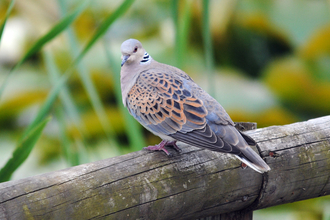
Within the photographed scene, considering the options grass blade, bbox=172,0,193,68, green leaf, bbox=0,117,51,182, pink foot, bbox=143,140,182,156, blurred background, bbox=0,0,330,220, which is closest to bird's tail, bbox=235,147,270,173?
pink foot, bbox=143,140,182,156

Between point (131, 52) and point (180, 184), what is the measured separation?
2.83ft

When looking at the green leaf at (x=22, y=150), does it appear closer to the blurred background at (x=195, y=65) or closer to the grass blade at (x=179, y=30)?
the grass blade at (x=179, y=30)

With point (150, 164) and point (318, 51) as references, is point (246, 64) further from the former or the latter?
point (150, 164)

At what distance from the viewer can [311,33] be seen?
4055 millimetres

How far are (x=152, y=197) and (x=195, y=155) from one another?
319 mm

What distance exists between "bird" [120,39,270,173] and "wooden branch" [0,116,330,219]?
0.23 ft

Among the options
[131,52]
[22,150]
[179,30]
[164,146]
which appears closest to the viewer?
[22,150]

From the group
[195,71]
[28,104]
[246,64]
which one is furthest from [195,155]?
[246,64]

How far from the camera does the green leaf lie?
4.92 ft

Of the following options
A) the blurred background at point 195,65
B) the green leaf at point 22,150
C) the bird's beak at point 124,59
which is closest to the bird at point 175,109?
the bird's beak at point 124,59

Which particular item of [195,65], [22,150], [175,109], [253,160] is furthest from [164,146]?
[195,65]

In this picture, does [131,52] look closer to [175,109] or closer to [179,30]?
[179,30]

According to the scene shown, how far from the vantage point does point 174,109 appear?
1793 mm

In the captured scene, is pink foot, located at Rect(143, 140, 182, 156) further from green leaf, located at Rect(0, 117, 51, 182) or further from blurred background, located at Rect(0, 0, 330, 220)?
blurred background, located at Rect(0, 0, 330, 220)
